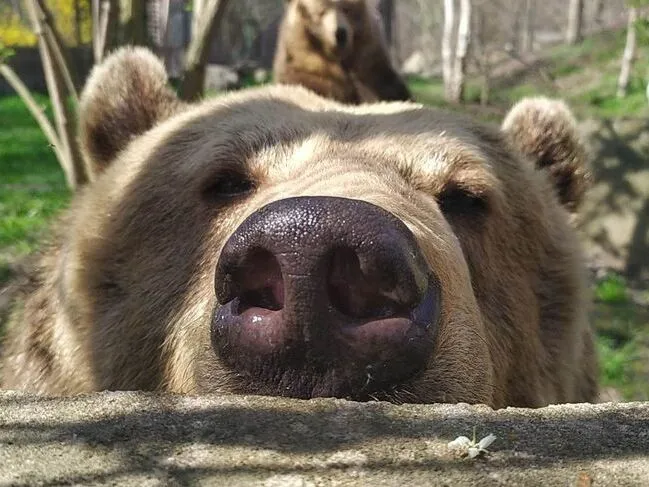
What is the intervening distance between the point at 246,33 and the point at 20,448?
36.6 meters

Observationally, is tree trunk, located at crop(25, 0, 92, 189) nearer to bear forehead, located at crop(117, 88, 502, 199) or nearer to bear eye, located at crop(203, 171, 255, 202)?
bear forehead, located at crop(117, 88, 502, 199)

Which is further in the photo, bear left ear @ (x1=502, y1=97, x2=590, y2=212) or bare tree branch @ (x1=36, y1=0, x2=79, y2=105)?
bare tree branch @ (x1=36, y1=0, x2=79, y2=105)

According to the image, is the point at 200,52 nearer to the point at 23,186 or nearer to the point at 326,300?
the point at 326,300

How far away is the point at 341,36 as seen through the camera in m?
8.02

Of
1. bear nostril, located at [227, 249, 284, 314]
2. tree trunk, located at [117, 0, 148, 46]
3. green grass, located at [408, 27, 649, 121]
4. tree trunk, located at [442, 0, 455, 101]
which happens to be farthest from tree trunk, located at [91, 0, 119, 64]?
tree trunk, located at [442, 0, 455, 101]

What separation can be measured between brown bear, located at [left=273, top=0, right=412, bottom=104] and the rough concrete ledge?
5717 mm

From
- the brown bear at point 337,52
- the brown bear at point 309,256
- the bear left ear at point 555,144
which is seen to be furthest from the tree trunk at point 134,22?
the bear left ear at point 555,144

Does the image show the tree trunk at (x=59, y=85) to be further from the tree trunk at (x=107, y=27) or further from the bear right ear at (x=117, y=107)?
the bear right ear at (x=117, y=107)

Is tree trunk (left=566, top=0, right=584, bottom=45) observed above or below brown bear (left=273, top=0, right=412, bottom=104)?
below

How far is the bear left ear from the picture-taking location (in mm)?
3965

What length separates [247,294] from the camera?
2098mm

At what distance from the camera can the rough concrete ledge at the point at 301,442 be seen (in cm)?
139

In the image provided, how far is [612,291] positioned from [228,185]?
7293mm

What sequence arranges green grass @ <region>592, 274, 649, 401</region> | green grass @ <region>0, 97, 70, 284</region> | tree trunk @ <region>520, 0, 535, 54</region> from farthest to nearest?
1. tree trunk @ <region>520, 0, 535, 54</region>
2. green grass @ <region>0, 97, 70, 284</region>
3. green grass @ <region>592, 274, 649, 401</region>
